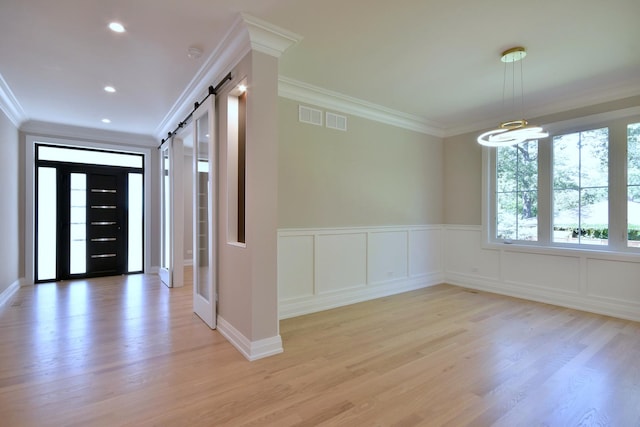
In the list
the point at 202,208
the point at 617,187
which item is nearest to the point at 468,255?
the point at 617,187

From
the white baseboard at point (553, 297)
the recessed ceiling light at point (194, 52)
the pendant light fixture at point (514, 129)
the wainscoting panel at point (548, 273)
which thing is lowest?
the white baseboard at point (553, 297)

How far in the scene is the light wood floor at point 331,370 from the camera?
203 centimetres

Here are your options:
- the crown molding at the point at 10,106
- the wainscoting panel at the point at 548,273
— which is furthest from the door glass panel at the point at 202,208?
the wainscoting panel at the point at 548,273

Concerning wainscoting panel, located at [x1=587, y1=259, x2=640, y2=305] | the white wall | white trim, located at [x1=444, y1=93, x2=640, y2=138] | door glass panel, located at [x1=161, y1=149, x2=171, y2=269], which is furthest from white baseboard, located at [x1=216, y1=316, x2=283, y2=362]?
white trim, located at [x1=444, y1=93, x2=640, y2=138]

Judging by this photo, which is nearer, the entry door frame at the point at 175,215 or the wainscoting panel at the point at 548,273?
the wainscoting panel at the point at 548,273

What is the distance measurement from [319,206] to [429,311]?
1.97m

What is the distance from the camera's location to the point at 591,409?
209 cm

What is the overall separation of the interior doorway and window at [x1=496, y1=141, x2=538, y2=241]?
22.2 ft

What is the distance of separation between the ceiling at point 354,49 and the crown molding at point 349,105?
0.40 ft

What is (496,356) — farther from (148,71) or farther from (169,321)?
(148,71)

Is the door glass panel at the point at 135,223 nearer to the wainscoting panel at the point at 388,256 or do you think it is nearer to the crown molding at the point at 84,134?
the crown molding at the point at 84,134

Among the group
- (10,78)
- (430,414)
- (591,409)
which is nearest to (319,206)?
(430,414)

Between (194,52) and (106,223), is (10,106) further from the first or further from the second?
(194,52)

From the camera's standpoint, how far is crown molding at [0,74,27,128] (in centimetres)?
394
